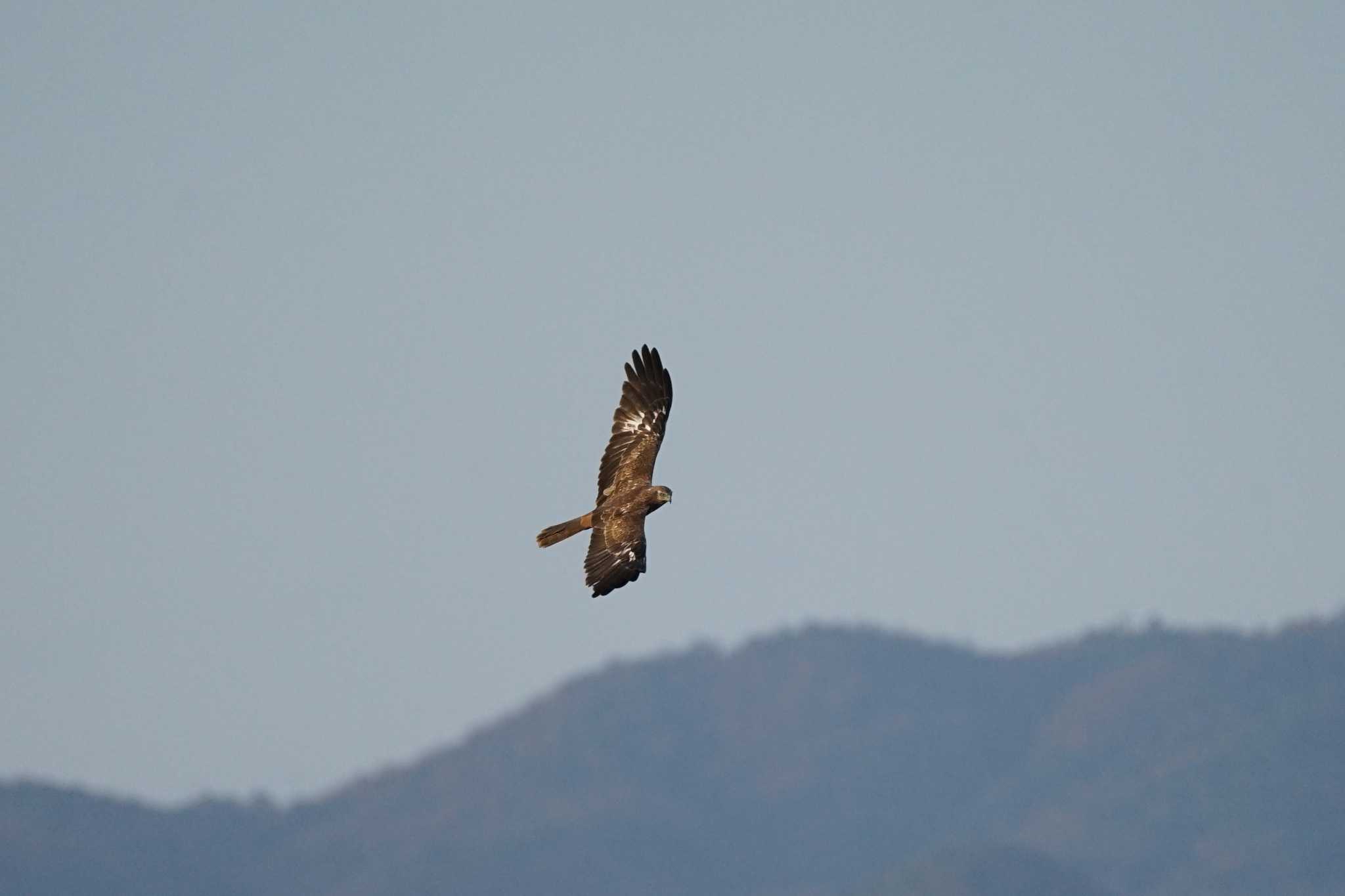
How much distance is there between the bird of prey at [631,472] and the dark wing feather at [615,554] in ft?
0.04

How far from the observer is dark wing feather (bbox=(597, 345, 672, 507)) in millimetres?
41562

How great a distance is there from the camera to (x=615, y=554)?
39.3 metres

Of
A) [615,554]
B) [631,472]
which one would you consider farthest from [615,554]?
[631,472]

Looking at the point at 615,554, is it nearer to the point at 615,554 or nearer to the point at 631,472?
the point at 615,554

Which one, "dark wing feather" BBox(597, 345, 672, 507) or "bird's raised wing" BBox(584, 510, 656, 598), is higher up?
"dark wing feather" BBox(597, 345, 672, 507)

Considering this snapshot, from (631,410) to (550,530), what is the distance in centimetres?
305

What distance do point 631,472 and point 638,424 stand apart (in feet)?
2.97

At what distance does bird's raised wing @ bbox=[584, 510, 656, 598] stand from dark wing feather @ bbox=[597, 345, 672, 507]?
166cm

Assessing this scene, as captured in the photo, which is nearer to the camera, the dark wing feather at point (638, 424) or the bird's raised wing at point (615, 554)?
the bird's raised wing at point (615, 554)

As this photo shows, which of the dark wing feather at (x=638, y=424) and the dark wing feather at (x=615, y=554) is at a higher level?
the dark wing feather at (x=638, y=424)

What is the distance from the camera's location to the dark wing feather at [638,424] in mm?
41562

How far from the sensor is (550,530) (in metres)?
40.0

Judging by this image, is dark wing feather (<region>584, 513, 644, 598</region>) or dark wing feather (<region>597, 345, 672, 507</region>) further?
dark wing feather (<region>597, 345, 672, 507</region>)

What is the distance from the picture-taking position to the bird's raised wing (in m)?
38.7
